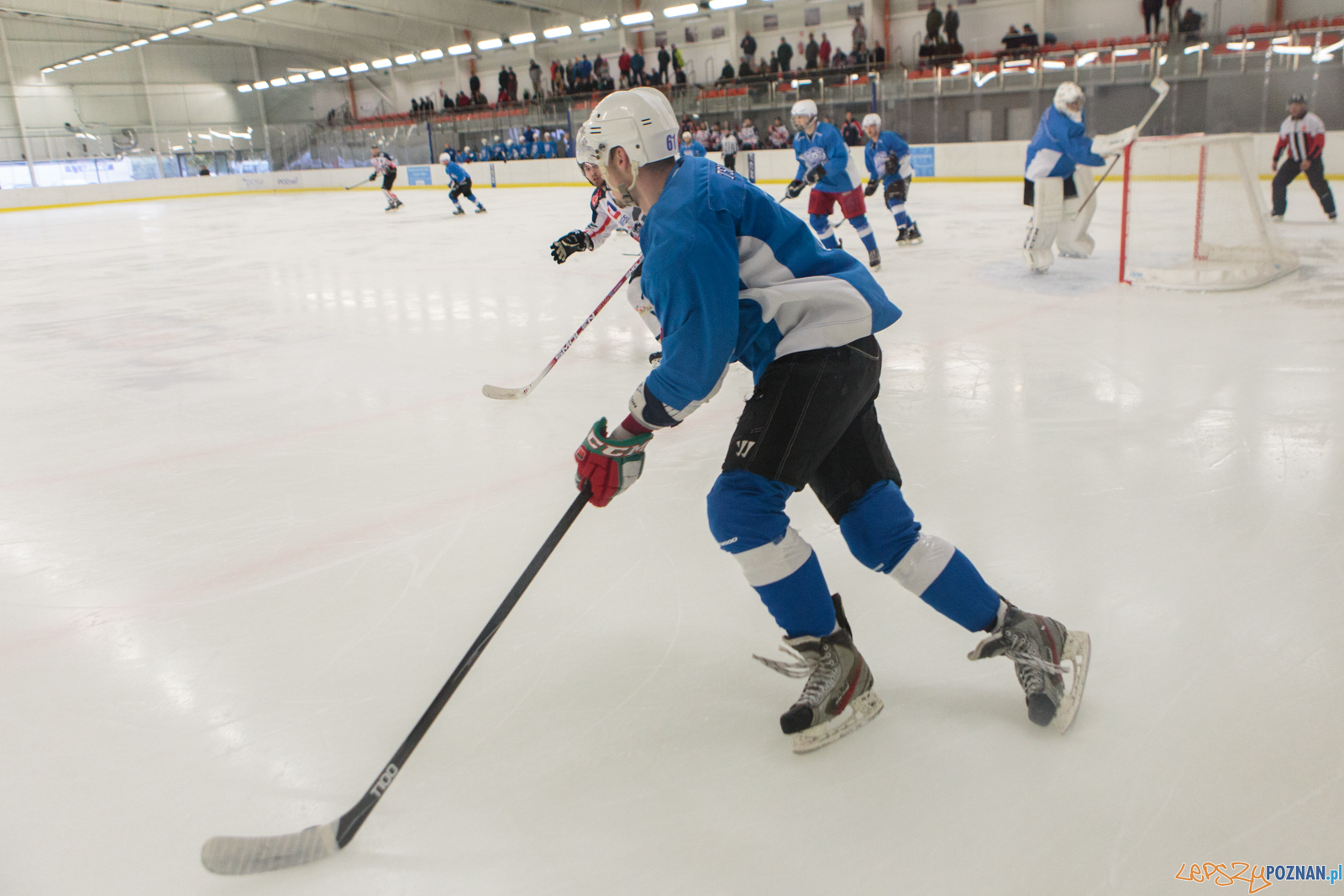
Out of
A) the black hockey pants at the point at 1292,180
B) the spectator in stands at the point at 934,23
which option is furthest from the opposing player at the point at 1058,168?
the spectator in stands at the point at 934,23

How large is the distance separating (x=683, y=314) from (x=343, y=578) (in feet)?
4.34

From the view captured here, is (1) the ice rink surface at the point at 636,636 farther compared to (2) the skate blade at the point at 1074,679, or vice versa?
(2) the skate blade at the point at 1074,679

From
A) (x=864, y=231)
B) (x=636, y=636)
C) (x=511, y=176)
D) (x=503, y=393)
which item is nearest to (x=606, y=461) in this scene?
(x=636, y=636)

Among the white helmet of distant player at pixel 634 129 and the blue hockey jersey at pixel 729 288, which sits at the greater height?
the white helmet of distant player at pixel 634 129

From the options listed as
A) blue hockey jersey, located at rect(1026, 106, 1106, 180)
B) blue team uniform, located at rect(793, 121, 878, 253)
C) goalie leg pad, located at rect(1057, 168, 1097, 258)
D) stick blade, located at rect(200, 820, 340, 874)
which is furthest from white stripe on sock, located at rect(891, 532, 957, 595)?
goalie leg pad, located at rect(1057, 168, 1097, 258)

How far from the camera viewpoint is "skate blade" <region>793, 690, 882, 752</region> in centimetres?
152

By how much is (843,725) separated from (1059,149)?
5.39 m

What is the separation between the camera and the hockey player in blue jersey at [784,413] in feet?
4.43

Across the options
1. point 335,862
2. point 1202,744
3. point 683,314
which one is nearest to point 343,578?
point 335,862

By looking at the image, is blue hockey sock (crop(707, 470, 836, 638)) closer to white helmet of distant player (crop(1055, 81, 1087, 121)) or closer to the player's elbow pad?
the player's elbow pad

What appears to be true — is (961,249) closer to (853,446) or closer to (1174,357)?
(1174,357)

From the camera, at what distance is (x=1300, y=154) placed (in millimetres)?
7820

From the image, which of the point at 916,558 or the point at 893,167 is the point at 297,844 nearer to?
the point at 916,558

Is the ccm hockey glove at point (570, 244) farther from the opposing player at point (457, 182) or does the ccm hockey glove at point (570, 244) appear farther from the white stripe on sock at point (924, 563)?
the opposing player at point (457, 182)
